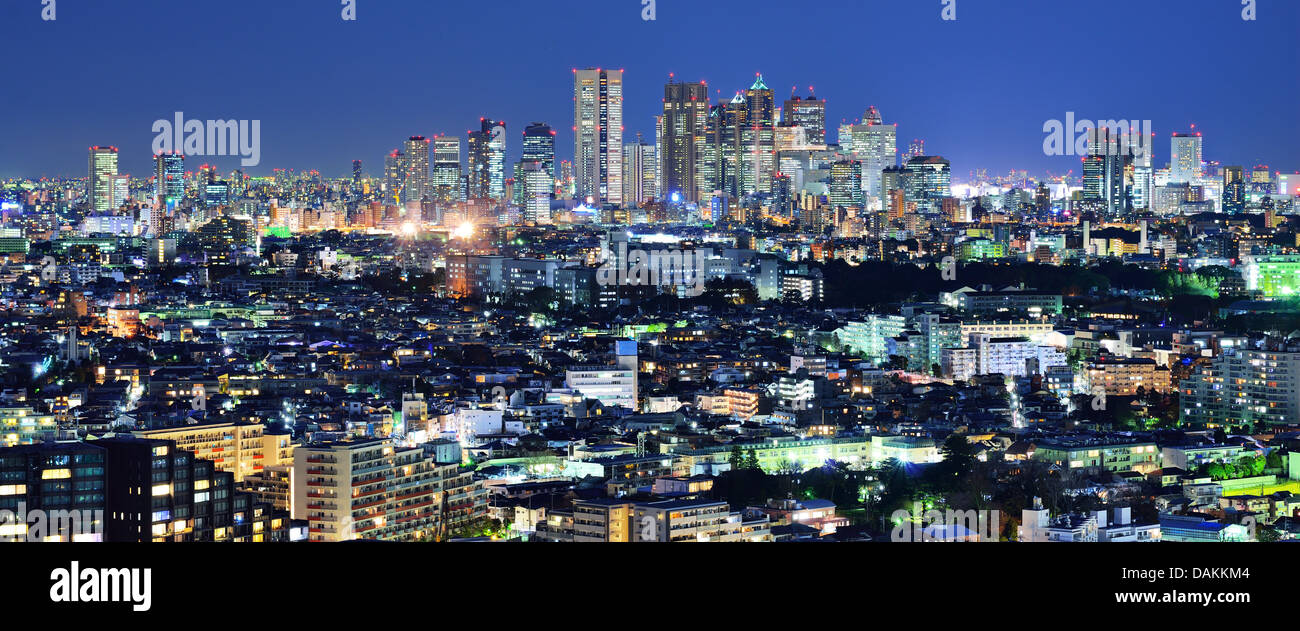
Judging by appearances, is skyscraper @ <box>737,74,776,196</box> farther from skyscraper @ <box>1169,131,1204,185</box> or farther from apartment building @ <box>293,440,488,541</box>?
apartment building @ <box>293,440,488,541</box>

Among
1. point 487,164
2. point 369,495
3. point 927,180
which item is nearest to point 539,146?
point 487,164

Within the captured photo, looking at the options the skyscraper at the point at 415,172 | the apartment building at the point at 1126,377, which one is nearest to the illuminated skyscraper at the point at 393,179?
the skyscraper at the point at 415,172

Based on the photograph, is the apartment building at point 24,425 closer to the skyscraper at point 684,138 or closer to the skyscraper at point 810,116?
the skyscraper at point 684,138

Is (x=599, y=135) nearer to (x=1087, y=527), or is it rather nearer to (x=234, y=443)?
(x=234, y=443)

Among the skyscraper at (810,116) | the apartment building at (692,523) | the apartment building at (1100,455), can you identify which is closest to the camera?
the apartment building at (692,523)

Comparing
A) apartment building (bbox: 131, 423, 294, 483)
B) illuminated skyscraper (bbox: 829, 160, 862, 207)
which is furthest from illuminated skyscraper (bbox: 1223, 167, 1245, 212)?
apartment building (bbox: 131, 423, 294, 483)
